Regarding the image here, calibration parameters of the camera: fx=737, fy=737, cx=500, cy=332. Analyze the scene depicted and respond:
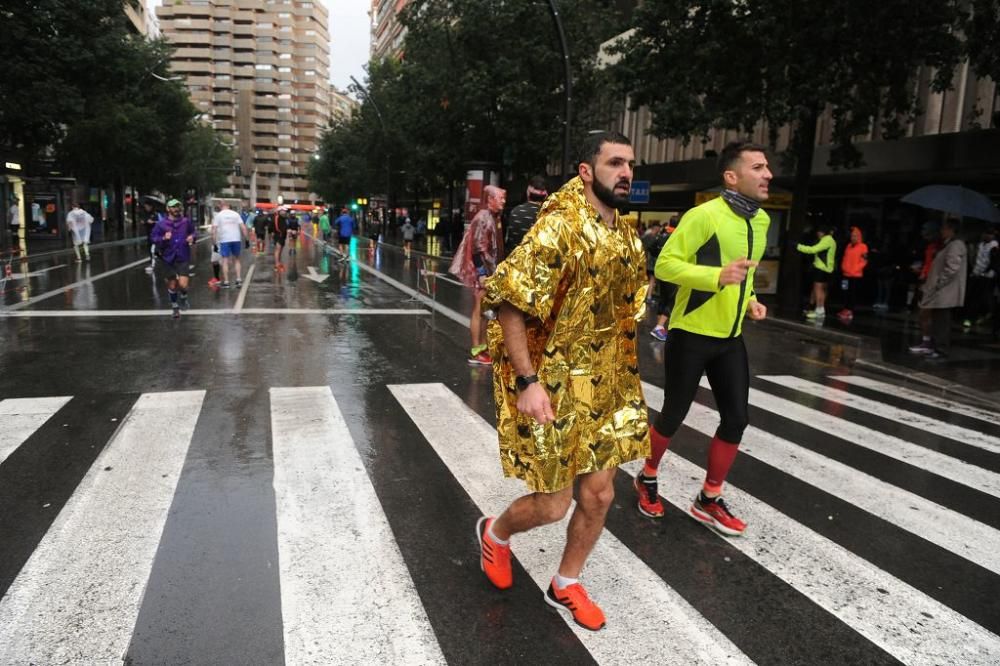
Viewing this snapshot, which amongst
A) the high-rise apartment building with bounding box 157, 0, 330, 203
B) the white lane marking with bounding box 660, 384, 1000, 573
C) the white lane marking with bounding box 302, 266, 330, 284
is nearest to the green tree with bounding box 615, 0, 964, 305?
the white lane marking with bounding box 302, 266, 330, 284

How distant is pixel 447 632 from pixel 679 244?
2241mm

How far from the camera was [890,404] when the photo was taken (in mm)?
7527

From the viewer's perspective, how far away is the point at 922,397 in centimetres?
809

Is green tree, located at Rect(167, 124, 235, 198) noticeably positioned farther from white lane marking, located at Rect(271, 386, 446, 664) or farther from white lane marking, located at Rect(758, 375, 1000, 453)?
white lane marking, located at Rect(271, 386, 446, 664)

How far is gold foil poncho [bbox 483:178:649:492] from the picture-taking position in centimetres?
275

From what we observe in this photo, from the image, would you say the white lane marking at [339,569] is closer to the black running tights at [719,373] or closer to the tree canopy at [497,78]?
the black running tights at [719,373]

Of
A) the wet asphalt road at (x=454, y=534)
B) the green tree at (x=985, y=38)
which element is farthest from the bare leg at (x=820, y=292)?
the wet asphalt road at (x=454, y=534)

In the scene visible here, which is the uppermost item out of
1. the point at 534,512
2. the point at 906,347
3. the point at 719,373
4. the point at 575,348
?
the point at 575,348

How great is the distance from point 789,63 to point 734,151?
10486mm

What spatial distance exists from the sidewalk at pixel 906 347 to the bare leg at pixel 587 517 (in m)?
6.68

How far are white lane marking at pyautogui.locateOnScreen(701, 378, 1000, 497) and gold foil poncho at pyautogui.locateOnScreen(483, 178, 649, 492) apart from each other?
139 inches

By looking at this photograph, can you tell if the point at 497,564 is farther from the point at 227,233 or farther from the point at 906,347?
the point at 227,233

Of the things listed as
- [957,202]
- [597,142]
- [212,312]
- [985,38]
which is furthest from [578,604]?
[985,38]

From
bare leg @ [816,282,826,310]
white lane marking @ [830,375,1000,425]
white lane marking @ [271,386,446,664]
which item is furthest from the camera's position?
bare leg @ [816,282,826,310]
